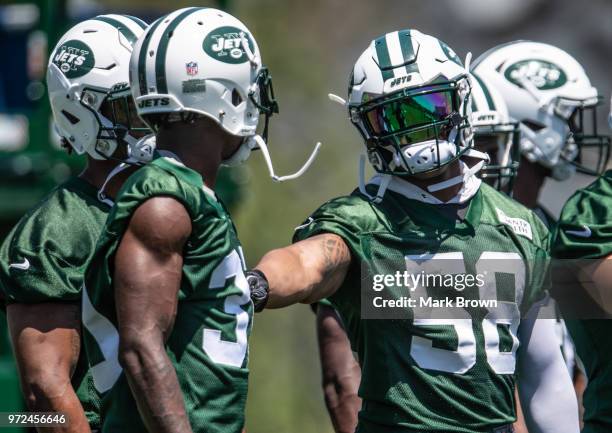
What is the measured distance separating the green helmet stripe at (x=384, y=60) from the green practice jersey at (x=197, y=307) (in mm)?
782

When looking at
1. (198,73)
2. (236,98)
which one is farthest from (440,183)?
(198,73)

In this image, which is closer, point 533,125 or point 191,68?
point 191,68

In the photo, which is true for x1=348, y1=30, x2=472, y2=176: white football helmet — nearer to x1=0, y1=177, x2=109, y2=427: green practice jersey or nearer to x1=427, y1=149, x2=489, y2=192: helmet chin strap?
x1=427, y1=149, x2=489, y2=192: helmet chin strap

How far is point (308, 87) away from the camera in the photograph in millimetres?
12367

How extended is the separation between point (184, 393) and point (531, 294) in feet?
3.98

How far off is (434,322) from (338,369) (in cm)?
93

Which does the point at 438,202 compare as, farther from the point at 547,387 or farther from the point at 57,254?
the point at 57,254

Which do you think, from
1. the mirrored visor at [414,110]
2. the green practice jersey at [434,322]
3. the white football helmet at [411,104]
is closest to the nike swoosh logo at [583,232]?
the green practice jersey at [434,322]

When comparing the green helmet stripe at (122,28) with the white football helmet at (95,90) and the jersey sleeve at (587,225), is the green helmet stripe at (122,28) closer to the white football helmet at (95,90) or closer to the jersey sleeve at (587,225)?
the white football helmet at (95,90)

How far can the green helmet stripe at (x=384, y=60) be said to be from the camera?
11.7ft

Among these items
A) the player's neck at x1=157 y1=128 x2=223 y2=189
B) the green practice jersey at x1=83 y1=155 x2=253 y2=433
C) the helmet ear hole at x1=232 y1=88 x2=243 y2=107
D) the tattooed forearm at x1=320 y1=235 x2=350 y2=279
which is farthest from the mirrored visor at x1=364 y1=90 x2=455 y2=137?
the green practice jersey at x1=83 y1=155 x2=253 y2=433

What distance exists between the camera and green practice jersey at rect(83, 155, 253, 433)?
2951mm

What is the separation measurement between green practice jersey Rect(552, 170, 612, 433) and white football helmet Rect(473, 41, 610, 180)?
1309 mm

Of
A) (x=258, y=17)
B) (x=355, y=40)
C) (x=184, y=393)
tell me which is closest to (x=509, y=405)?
(x=184, y=393)
